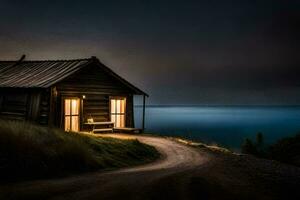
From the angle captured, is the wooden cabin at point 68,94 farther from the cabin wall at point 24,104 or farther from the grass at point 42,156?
the grass at point 42,156

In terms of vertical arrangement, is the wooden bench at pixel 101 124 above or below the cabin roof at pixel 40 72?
below

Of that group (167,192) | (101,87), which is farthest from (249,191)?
(101,87)

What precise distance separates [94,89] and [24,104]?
4.79 m

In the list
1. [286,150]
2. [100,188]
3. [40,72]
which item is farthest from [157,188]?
[286,150]

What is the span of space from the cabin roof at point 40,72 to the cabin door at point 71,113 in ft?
6.22

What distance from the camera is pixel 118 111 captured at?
1106 inches

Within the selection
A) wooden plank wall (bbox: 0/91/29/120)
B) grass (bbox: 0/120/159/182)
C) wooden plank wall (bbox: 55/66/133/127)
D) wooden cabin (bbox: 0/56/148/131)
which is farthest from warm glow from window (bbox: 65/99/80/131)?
grass (bbox: 0/120/159/182)

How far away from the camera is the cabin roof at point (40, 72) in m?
23.0

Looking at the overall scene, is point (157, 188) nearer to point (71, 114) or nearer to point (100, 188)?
point (100, 188)

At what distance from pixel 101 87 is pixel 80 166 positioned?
14.0m

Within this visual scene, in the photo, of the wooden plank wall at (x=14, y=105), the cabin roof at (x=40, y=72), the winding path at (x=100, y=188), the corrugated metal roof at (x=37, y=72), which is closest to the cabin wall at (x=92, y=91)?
the cabin roof at (x=40, y=72)

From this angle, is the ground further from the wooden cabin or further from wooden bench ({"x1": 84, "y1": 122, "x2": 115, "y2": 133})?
wooden bench ({"x1": 84, "y1": 122, "x2": 115, "y2": 133})

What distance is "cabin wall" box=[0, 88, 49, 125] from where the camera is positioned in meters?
22.6

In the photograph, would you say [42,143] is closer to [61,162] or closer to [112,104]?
[61,162]
